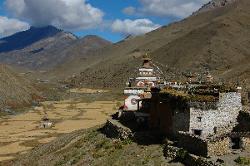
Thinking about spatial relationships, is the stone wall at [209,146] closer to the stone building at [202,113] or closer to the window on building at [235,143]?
the window on building at [235,143]

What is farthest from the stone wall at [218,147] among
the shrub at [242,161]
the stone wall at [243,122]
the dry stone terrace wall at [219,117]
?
the stone wall at [243,122]

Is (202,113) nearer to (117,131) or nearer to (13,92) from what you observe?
(117,131)

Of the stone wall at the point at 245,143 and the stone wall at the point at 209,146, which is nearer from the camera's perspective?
Answer: the stone wall at the point at 209,146

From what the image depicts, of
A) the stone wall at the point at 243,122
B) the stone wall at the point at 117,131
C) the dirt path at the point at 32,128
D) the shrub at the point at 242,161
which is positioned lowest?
the dirt path at the point at 32,128

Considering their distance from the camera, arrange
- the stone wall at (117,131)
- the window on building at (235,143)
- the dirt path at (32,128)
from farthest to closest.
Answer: the dirt path at (32,128)
the stone wall at (117,131)
the window on building at (235,143)

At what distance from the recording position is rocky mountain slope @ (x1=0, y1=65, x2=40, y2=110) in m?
139

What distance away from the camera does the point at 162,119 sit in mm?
37562

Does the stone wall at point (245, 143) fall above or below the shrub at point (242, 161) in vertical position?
above

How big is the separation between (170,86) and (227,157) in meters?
15.1

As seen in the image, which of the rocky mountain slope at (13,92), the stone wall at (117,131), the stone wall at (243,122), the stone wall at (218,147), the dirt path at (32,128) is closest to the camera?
the stone wall at (218,147)

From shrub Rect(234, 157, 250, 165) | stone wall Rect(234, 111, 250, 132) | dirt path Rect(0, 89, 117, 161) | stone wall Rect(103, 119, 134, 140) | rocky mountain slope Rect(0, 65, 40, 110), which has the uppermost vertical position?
rocky mountain slope Rect(0, 65, 40, 110)

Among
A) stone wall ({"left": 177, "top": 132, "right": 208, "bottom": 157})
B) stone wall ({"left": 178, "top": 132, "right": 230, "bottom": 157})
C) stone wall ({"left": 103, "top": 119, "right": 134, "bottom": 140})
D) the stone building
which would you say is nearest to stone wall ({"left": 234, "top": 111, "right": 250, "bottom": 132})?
the stone building

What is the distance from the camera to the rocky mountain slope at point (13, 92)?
139125mm

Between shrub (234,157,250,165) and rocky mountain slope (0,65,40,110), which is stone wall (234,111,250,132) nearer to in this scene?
shrub (234,157,250,165)
